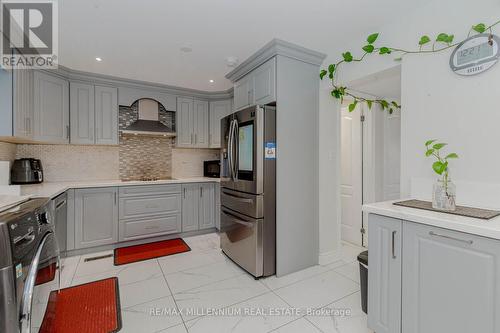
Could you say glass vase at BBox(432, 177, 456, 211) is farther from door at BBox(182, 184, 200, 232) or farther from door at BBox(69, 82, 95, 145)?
door at BBox(69, 82, 95, 145)

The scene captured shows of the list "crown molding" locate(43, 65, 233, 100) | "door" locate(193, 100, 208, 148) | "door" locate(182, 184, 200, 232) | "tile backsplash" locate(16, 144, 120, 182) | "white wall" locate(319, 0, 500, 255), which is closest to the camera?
"white wall" locate(319, 0, 500, 255)

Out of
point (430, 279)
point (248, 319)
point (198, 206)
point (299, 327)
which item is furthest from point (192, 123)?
point (430, 279)

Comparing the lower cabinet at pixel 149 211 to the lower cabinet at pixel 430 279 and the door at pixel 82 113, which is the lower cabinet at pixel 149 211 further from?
the lower cabinet at pixel 430 279

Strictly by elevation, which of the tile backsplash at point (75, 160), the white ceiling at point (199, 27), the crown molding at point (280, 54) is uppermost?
the white ceiling at point (199, 27)

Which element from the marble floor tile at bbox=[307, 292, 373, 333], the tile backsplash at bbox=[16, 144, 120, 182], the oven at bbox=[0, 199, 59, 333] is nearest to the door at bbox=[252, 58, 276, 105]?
the marble floor tile at bbox=[307, 292, 373, 333]

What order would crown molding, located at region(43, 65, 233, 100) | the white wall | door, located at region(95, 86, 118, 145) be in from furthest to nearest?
door, located at region(95, 86, 118, 145), crown molding, located at region(43, 65, 233, 100), the white wall

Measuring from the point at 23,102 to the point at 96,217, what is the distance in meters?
1.50

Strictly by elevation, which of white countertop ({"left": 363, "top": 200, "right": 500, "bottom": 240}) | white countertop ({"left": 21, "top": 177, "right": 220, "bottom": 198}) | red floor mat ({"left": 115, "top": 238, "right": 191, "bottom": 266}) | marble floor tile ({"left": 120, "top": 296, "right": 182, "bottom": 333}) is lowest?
marble floor tile ({"left": 120, "top": 296, "right": 182, "bottom": 333})

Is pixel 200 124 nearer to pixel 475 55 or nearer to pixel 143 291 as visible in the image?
pixel 143 291

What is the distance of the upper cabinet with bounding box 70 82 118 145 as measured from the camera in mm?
3176

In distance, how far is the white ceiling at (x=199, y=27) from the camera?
1830mm

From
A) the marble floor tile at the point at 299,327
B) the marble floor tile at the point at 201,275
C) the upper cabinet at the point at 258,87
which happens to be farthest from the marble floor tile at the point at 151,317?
the upper cabinet at the point at 258,87

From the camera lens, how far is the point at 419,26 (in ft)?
6.12

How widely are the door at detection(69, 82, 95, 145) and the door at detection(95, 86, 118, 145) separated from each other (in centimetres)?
6
